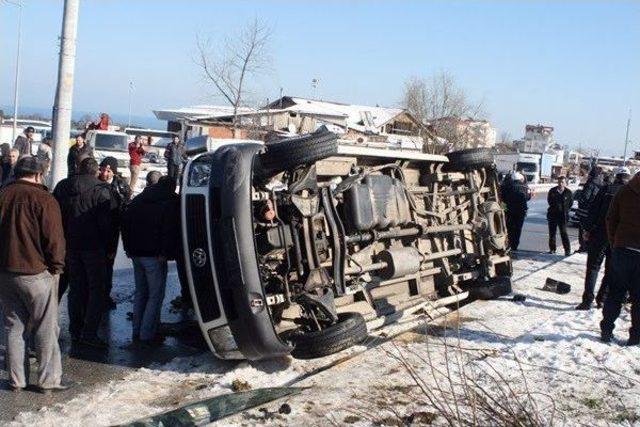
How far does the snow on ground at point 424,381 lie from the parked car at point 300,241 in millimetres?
282

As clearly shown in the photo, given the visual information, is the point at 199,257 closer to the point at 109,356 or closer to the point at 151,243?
the point at 151,243

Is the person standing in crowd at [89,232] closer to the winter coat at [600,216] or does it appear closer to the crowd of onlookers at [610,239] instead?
the crowd of onlookers at [610,239]

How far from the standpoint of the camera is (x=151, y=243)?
6.51 metres

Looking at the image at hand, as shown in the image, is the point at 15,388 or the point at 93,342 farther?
the point at 93,342

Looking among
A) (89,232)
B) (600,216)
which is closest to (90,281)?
(89,232)

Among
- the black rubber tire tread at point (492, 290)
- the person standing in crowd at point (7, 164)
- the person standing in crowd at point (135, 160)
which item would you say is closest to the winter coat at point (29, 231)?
the black rubber tire tread at point (492, 290)

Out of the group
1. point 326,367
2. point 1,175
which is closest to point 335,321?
point 326,367

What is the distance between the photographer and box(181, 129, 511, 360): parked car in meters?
5.44

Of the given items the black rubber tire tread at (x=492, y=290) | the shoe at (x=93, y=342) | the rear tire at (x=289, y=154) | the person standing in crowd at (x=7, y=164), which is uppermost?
the rear tire at (x=289, y=154)

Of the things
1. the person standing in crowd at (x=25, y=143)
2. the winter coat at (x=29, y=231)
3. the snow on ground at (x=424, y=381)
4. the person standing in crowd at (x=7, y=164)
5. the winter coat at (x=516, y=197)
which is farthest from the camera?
the person standing in crowd at (x=25, y=143)

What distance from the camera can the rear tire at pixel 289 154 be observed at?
5730 mm

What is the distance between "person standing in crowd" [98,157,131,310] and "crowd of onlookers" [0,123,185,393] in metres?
0.01

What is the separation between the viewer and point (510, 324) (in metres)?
7.71

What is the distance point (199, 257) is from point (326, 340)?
1.16 meters
